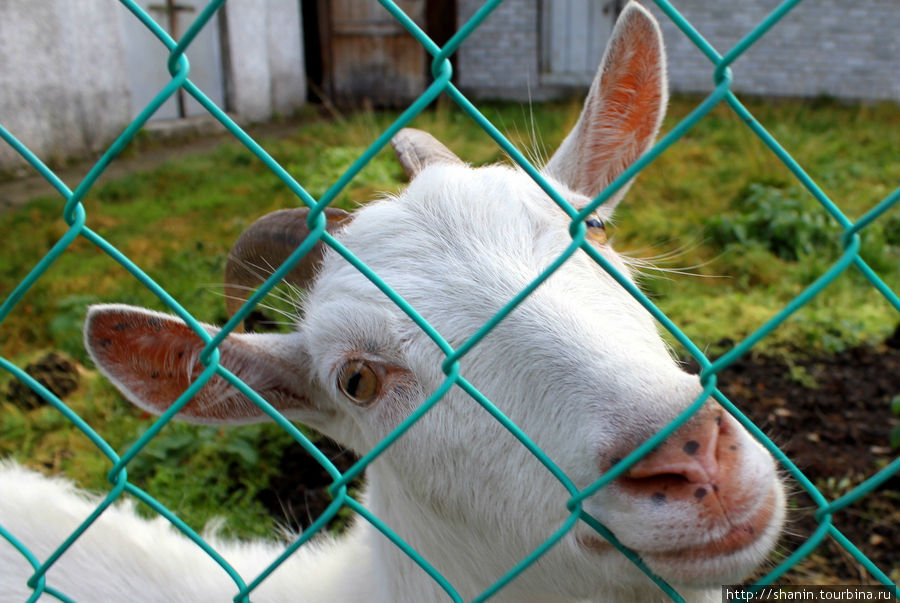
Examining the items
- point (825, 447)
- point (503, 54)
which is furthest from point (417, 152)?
point (503, 54)

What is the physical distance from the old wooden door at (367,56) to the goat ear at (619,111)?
12.0 m

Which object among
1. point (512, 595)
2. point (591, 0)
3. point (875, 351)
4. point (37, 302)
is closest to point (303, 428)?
Result: point (512, 595)

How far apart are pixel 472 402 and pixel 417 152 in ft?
3.45

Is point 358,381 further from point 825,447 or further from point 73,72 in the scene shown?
point 73,72

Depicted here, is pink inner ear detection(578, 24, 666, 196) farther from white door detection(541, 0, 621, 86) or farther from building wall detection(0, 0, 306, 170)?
white door detection(541, 0, 621, 86)

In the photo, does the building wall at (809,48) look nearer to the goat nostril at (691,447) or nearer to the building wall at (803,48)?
the building wall at (803,48)

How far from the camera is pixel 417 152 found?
7.77 feet

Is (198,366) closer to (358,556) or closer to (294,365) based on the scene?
(294,365)

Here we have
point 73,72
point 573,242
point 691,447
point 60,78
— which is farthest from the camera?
point 73,72

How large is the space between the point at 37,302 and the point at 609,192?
5890 mm

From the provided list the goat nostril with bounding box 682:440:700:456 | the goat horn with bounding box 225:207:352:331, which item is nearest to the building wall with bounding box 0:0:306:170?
the goat horn with bounding box 225:207:352:331

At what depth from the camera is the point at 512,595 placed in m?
1.87

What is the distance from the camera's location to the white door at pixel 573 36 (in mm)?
13945

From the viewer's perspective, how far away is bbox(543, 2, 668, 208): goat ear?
200 cm
